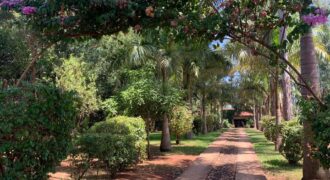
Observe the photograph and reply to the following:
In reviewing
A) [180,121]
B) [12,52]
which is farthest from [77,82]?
[180,121]

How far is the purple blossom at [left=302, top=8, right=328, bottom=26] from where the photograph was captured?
6.20 m

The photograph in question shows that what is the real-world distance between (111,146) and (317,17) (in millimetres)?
6569

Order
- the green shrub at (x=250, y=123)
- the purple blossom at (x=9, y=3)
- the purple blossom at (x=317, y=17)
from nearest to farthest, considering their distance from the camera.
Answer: the purple blossom at (x=317, y=17)
the purple blossom at (x=9, y=3)
the green shrub at (x=250, y=123)

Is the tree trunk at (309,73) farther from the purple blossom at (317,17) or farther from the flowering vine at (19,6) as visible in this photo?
the flowering vine at (19,6)

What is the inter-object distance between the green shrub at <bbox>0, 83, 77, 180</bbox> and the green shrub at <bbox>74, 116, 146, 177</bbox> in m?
3.31

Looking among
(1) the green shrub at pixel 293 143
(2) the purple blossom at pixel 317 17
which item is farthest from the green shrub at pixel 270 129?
(2) the purple blossom at pixel 317 17

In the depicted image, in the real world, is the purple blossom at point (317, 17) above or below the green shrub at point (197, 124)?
above

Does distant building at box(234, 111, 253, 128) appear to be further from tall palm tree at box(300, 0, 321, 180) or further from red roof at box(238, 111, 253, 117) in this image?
tall palm tree at box(300, 0, 321, 180)

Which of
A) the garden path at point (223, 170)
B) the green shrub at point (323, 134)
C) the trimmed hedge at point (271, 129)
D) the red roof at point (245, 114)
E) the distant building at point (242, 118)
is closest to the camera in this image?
the green shrub at point (323, 134)

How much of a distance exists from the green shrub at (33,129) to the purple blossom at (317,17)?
4165 mm

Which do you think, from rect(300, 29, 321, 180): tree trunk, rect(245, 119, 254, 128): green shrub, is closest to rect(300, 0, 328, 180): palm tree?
rect(300, 29, 321, 180): tree trunk

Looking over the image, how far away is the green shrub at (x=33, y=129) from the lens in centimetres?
542

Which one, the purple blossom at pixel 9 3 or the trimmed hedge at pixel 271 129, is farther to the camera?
the trimmed hedge at pixel 271 129

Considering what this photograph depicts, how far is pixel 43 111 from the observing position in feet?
19.3
